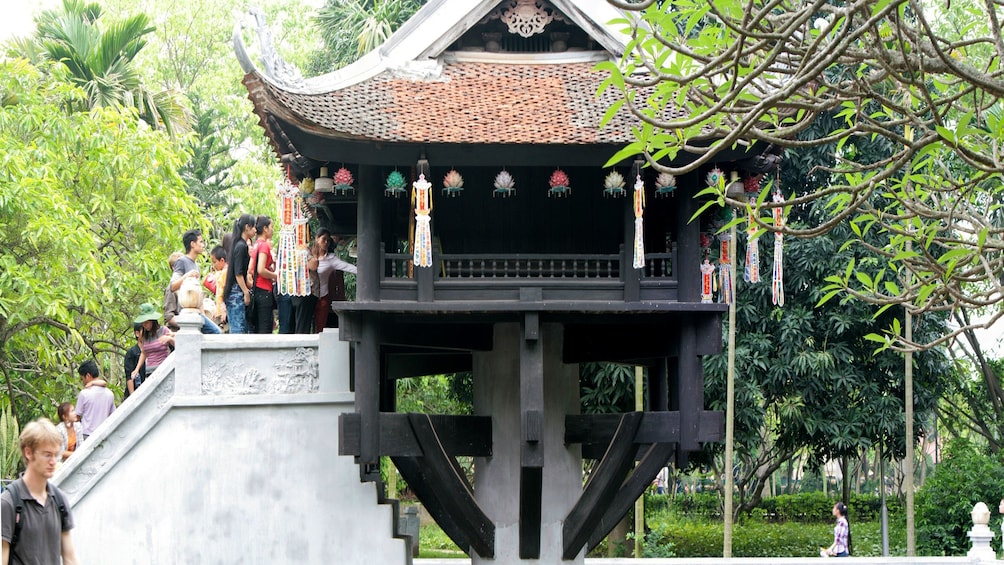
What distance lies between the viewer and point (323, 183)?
10516mm

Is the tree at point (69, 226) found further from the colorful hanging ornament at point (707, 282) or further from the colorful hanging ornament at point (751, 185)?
the colorful hanging ornament at point (751, 185)

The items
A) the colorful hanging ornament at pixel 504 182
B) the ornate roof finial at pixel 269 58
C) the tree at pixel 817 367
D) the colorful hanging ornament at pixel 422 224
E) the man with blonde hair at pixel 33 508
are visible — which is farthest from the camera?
the tree at pixel 817 367

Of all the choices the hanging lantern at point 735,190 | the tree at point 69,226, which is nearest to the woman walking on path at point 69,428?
the tree at point 69,226

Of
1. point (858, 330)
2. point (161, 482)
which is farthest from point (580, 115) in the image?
point (858, 330)

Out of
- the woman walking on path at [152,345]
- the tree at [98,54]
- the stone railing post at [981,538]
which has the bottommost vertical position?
the stone railing post at [981,538]

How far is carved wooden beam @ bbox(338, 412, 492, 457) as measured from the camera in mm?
10188

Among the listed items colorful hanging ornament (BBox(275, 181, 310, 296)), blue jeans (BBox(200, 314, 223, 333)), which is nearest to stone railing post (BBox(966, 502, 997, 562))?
colorful hanging ornament (BBox(275, 181, 310, 296))

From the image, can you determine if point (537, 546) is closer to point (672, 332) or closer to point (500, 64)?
point (672, 332)

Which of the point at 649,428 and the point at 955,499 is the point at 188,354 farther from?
the point at 955,499

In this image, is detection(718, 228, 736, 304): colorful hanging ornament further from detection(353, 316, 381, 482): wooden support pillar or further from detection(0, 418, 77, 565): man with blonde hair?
detection(0, 418, 77, 565): man with blonde hair

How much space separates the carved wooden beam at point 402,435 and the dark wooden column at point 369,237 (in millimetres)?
989

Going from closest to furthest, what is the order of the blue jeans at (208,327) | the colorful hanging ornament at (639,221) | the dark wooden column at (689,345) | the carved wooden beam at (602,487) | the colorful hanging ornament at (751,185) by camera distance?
the colorful hanging ornament at (639,221) < the dark wooden column at (689,345) < the carved wooden beam at (602,487) < the colorful hanging ornament at (751,185) < the blue jeans at (208,327)

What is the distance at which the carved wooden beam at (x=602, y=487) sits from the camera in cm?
1072

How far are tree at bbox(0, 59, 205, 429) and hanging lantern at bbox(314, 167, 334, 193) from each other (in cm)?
476
